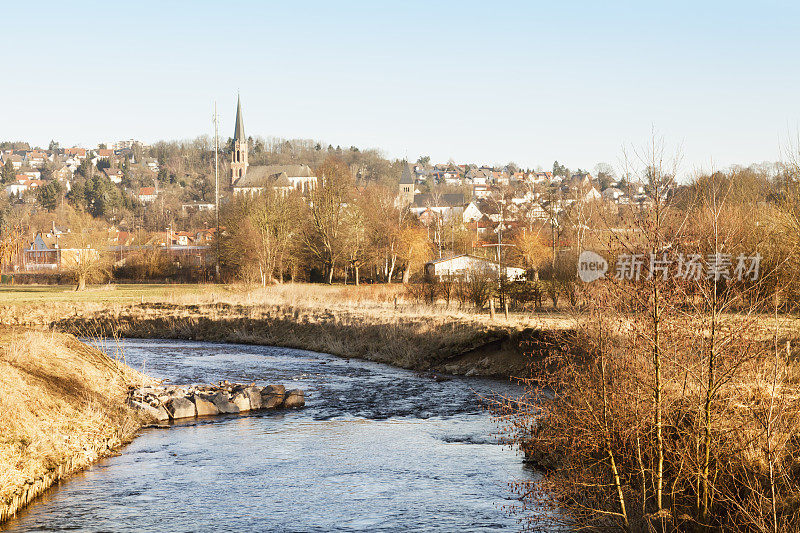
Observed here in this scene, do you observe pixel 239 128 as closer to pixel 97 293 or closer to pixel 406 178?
pixel 406 178

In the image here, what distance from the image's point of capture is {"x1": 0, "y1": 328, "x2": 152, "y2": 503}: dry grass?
14.8 metres

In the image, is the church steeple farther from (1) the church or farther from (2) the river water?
(2) the river water

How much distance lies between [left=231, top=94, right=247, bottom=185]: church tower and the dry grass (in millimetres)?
142214

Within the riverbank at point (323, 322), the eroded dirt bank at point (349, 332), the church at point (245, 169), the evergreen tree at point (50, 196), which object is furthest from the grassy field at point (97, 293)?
the church at point (245, 169)

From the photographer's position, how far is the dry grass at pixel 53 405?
1483 centimetres

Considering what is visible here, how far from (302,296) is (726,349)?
41.6 m

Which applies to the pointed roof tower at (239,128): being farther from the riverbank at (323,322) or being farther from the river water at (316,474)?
the river water at (316,474)

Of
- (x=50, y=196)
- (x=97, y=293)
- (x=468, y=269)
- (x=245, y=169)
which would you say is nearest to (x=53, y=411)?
(x=468, y=269)

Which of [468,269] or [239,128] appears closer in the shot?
[468,269]

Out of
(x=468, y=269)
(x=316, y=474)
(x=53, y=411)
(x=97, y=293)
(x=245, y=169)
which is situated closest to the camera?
(x=316, y=474)

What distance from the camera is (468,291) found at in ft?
134

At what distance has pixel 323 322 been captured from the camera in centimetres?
3872

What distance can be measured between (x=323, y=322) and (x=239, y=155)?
448 feet

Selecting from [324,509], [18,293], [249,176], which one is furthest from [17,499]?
[249,176]
